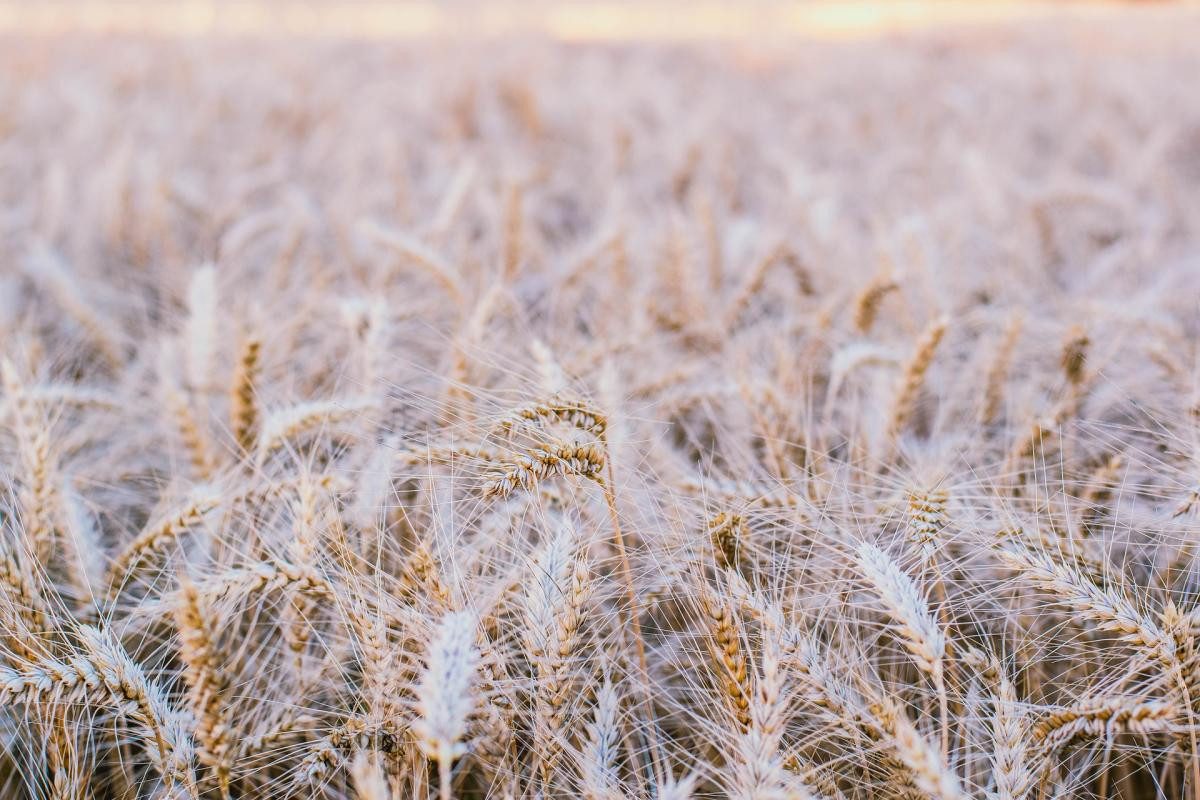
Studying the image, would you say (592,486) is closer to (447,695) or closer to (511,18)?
(447,695)

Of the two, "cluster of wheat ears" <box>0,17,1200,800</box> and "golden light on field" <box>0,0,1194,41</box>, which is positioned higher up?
"golden light on field" <box>0,0,1194,41</box>

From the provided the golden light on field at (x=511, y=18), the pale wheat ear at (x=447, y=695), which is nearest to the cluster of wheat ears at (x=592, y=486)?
the pale wheat ear at (x=447, y=695)

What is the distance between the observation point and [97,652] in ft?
2.46

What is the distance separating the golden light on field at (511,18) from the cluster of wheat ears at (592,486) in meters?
3.82

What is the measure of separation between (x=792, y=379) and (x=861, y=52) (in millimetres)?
5106

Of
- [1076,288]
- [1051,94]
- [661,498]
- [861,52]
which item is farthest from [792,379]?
[861,52]

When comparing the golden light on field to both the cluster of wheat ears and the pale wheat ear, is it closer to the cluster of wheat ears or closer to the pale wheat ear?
the cluster of wheat ears

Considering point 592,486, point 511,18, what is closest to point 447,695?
point 592,486

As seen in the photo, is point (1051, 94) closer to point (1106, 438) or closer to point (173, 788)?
point (1106, 438)

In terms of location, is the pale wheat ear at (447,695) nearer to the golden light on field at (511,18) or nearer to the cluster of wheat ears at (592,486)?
the cluster of wheat ears at (592,486)

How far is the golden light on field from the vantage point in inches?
229

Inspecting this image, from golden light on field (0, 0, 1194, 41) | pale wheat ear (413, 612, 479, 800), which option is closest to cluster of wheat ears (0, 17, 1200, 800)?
pale wheat ear (413, 612, 479, 800)

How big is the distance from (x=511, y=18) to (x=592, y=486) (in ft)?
20.5

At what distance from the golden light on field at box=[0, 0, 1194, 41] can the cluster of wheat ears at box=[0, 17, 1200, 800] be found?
3825 mm
